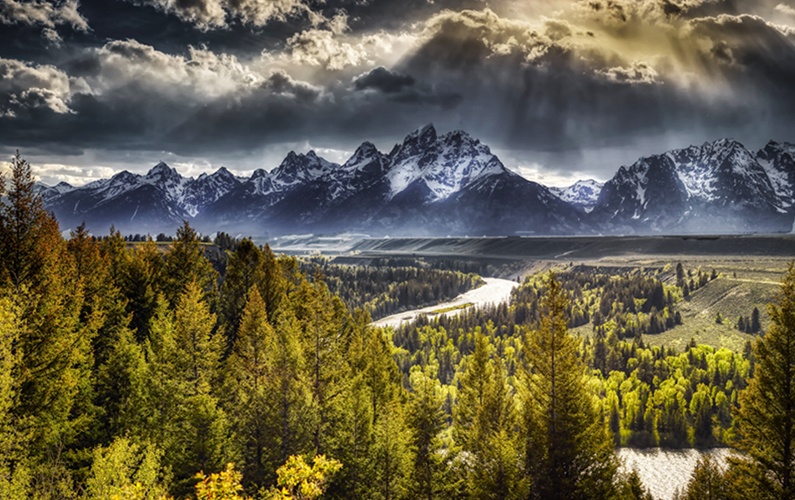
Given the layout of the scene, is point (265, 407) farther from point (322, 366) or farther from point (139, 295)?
point (139, 295)

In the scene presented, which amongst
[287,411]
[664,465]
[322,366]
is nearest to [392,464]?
[287,411]

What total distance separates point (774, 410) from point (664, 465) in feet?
195

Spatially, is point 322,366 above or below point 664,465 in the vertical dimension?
above

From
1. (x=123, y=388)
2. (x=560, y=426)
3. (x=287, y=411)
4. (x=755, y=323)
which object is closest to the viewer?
(x=560, y=426)

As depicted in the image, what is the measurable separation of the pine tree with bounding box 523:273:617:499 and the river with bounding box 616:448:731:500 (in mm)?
43452

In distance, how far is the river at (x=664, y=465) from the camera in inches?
2766

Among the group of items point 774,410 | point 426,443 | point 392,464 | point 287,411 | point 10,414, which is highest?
point 10,414

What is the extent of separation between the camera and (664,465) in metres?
78.4

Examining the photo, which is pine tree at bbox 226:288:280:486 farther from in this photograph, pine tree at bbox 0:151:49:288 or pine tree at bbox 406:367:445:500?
pine tree at bbox 0:151:49:288

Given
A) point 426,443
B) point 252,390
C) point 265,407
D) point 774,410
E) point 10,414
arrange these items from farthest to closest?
1. point 252,390
2. point 265,407
3. point 426,443
4. point 774,410
5. point 10,414

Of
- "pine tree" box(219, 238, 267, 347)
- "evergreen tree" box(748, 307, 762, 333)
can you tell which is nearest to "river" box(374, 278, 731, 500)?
"pine tree" box(219, 238, 267, 347)

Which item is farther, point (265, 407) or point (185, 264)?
point (185, 264)

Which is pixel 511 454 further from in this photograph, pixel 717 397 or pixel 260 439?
pixel 717 397

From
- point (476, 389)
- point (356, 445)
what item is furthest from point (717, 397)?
point (356, 445)
